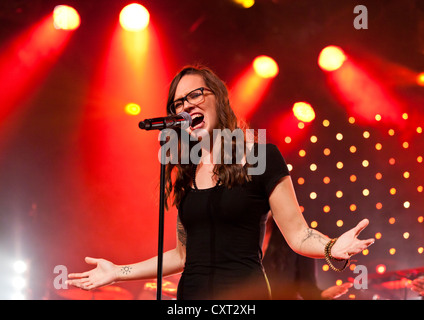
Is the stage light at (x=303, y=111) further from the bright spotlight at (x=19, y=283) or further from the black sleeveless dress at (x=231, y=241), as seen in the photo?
the black sleeveless dress at (x=231, y=241)

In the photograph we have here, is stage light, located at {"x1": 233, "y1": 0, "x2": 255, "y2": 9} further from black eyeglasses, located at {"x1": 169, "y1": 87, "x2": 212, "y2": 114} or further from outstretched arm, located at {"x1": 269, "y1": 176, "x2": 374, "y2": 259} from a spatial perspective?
outstretched arm, located at {"x1": 269, "y1": 176, "x2": 374, "y2": 259}

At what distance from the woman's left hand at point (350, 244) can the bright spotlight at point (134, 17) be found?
12.0 ft

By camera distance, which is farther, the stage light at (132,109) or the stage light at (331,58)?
the stage light at (331,58)

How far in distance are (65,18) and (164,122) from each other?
11.0 feet

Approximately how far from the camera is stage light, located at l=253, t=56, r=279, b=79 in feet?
16.4

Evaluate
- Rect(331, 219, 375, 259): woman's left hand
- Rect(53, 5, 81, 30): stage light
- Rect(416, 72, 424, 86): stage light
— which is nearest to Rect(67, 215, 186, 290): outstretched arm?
Rect(331, 219, 375, 259): woman's left hand

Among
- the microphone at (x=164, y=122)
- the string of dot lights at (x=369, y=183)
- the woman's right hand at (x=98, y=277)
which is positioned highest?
the string of dot lights at (x=369, y=183)

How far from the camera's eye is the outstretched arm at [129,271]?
74.7 inches

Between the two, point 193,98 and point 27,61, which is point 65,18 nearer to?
point 27,61

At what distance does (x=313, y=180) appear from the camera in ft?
17.3
